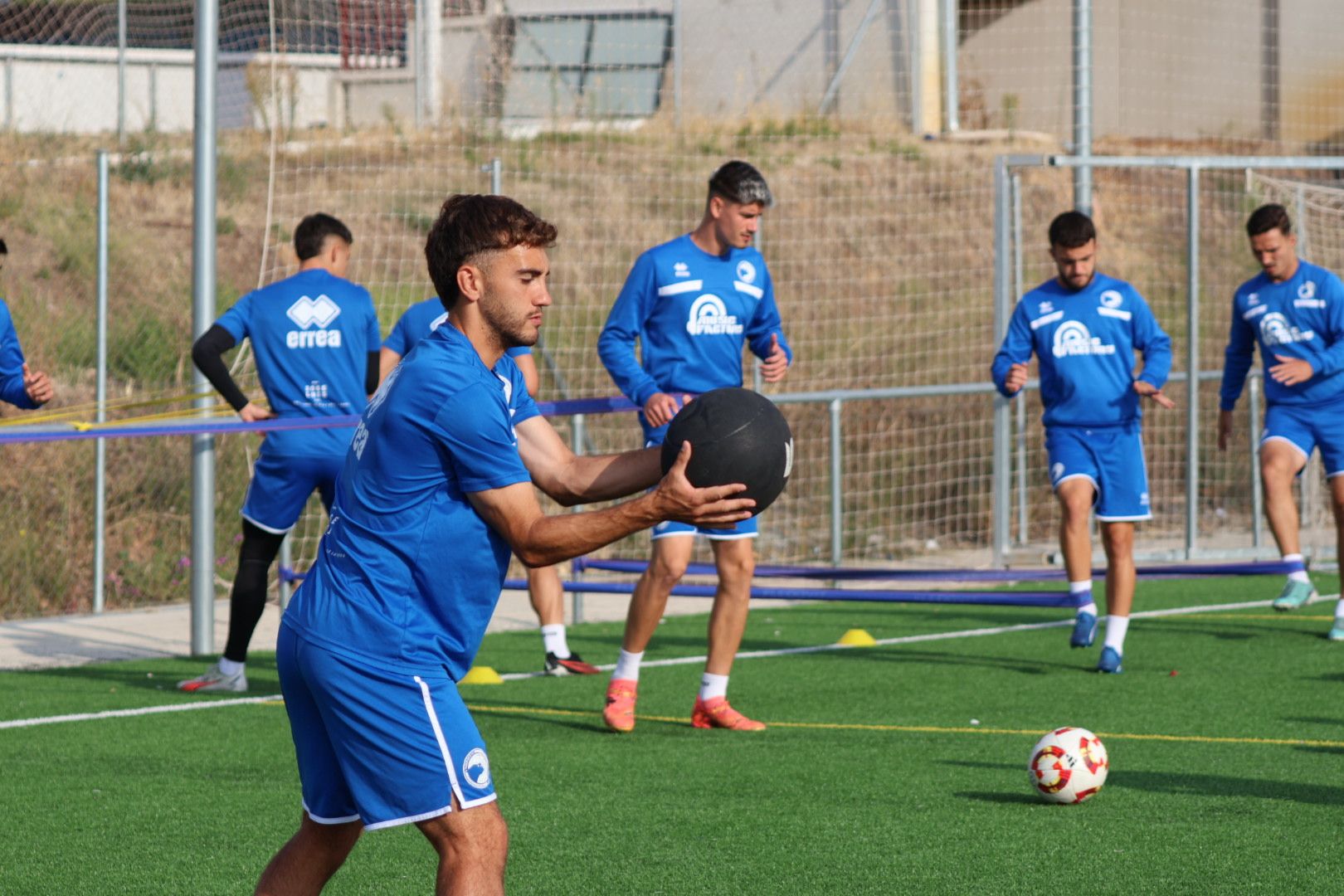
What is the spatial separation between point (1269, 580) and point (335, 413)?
716cm

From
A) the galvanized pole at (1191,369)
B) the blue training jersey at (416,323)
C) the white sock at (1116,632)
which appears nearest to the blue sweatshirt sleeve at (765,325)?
the blue training jersey at (416,323)

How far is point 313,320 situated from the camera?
920cm

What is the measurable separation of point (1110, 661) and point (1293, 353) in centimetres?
244

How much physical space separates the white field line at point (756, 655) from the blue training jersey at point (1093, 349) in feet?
6.32

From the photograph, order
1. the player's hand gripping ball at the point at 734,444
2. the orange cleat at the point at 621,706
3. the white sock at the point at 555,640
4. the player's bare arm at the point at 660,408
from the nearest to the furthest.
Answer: the player's hand gripping ball at the point at 734,444
the player's bare arm at the point at 660,408
the orange cleat at the point at 621,706
the white sock at the point at 555,640

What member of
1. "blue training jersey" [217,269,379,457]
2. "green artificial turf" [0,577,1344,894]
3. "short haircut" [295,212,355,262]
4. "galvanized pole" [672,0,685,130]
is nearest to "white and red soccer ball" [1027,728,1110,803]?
"green artificial turf" [0,577,1344,894]

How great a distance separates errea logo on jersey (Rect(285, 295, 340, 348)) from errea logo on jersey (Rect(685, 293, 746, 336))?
2.29m

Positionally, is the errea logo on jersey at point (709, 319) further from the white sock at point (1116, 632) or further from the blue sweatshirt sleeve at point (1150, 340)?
the white sock at point (1116, 632)

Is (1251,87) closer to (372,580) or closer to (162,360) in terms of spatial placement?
(162,360)

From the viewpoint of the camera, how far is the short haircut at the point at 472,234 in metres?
3.95

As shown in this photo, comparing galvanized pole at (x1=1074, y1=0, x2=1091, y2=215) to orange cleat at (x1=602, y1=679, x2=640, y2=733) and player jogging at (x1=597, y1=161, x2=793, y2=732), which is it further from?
orange cleat at (x1=602, y1=679, x2=640, y2=733)

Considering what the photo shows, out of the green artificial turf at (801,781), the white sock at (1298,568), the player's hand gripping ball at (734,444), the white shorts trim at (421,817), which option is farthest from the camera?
the white sock at (1298,568)

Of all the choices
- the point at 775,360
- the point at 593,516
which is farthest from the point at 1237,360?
the point at 593,516

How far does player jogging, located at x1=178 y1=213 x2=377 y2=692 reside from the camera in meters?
8.88
